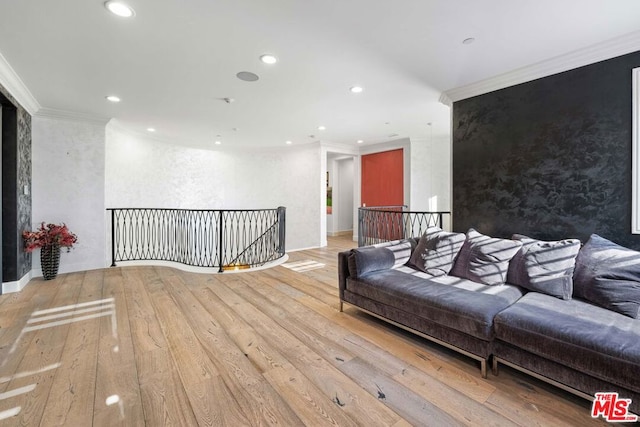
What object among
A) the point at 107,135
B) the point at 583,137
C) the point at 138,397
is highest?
the point at 107,135

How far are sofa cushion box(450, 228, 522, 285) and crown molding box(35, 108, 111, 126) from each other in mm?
5975

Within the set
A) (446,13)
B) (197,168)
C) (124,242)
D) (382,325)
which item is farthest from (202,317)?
(197,168)

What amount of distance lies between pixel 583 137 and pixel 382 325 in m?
2.77

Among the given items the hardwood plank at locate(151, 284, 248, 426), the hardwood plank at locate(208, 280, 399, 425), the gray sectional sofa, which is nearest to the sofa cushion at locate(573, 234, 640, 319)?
the gray sectional sofa

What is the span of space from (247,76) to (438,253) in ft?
9.68

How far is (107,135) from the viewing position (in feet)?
17.5

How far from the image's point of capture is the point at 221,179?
8172 mm

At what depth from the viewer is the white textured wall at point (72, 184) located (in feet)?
14.8

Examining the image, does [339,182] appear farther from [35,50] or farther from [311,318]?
[35,50]

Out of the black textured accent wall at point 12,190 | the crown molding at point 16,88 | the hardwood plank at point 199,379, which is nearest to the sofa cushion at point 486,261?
the hardwood plank at point 199,379

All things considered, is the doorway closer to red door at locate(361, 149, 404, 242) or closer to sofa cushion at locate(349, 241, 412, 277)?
red door at locate(361, 149, 404, 242)

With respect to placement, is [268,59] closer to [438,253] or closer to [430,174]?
[438,253]

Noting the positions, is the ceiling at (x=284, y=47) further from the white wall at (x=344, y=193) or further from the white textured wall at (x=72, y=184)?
the white wall at (x=344, y=193)

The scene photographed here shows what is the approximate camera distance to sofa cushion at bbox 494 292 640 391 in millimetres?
1584
